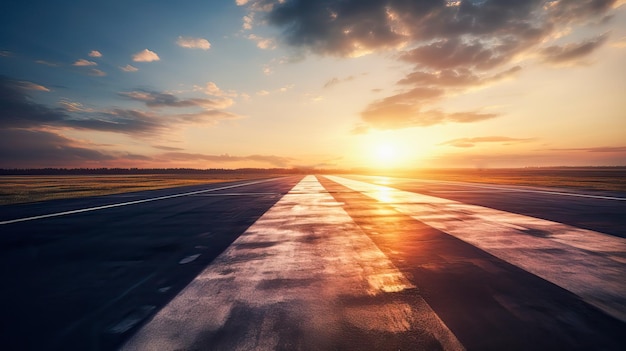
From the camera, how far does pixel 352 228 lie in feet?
24.1

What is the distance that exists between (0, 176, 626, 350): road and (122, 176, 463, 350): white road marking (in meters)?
0.02

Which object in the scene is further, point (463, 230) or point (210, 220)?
point (210, 220)

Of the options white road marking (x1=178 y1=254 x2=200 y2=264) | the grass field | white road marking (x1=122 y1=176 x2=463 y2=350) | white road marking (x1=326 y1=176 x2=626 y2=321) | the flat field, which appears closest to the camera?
white road marking (x1=122 y1=176 x2=463 y2=350)

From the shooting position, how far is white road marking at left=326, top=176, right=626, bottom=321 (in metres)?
3.49

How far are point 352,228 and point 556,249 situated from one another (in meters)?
4.21

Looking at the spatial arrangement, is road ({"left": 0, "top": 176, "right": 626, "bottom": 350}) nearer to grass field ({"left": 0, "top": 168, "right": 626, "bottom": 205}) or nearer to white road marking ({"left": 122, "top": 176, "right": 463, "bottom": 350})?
white road marking ({"left": 122, "top": 176, "right": 463, "bottom": 350})

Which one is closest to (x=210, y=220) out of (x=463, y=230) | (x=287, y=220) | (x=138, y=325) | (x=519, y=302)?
(x=287, y=220)

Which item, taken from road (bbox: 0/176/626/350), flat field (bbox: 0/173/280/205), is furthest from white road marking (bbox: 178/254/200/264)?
flat field (bbox: 0/173/280/205)

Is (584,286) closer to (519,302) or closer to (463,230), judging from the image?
(519,302)

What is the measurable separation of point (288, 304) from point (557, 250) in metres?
5.37

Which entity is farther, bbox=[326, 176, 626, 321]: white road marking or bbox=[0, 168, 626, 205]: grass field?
bbox=[0, 168, 626, 205]: grass field

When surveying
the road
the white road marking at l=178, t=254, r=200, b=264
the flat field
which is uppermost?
the road

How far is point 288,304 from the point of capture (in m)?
3.12

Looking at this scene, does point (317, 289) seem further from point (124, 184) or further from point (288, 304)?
point (124, 184)
